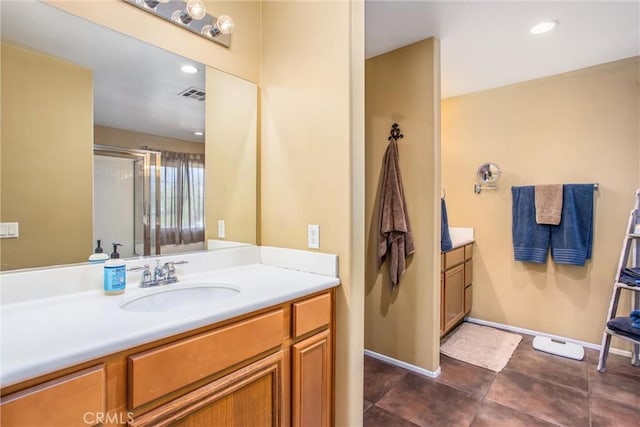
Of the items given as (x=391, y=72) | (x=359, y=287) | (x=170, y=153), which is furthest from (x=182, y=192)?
(x=391, y=72)

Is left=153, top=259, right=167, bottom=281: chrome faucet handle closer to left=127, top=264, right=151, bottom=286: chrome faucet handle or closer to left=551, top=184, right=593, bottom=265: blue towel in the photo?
left=127, top=264, right=151, bottom=286: chrome faucet handle

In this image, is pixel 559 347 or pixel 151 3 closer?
pixel 151 3

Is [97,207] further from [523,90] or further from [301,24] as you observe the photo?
[523,90]

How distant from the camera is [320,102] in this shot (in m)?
1.52

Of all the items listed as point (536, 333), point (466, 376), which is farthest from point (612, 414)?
point (536, 333)

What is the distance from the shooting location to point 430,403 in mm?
1945

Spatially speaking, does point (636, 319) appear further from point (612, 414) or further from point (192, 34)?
point (192, 34)

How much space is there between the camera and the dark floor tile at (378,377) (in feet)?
6.76

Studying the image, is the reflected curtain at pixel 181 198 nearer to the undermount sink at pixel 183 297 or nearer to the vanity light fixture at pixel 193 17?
the undermount sink at pixel 183 297

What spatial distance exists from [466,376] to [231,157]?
2204 mm

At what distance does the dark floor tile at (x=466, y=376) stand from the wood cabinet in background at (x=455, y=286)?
0.30m

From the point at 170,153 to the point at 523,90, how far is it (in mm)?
3176

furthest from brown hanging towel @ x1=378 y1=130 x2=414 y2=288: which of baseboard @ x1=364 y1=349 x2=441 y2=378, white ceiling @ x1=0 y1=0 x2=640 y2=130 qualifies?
white ceiling @ x1=0 y1=0 x2=640 y2=130

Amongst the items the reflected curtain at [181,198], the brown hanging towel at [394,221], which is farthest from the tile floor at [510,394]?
the reflected curtain at [181,198]
